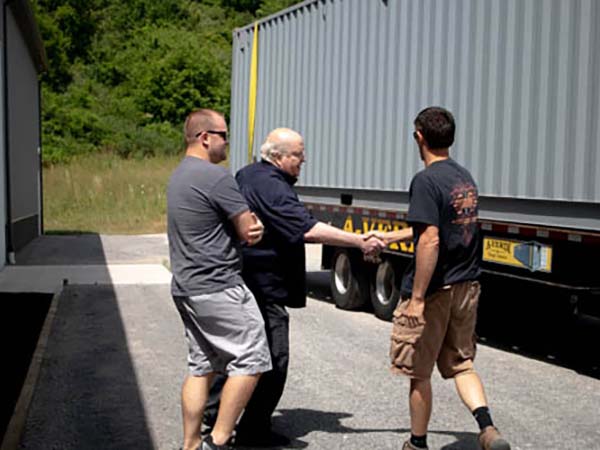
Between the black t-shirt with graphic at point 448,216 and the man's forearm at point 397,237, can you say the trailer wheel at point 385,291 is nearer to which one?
the man's forearm at point 397,237

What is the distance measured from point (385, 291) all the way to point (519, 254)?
3.09 metres

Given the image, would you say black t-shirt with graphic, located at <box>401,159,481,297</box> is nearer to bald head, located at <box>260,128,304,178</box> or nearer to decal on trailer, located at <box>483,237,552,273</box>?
bald head, located at <box>260,128,304,178</box>

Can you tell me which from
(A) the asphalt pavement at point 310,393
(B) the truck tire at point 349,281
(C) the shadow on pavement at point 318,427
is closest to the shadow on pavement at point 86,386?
(A) the asphalt pavement at point 310,393

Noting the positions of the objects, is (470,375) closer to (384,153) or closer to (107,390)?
(107,390)

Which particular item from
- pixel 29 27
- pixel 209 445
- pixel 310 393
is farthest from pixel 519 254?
pixel 29 27

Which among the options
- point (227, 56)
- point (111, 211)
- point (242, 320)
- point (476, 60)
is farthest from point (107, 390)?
point (227, 56)

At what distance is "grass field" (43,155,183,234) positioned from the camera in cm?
2966

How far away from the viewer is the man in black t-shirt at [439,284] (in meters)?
5.50

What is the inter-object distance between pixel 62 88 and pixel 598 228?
53.3 m

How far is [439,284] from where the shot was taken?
5.61 m

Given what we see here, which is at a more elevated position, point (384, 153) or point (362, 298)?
point (384, 153)

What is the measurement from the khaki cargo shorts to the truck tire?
6.97 m

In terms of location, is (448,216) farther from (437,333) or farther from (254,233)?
(254,233)

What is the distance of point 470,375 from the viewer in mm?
5766
